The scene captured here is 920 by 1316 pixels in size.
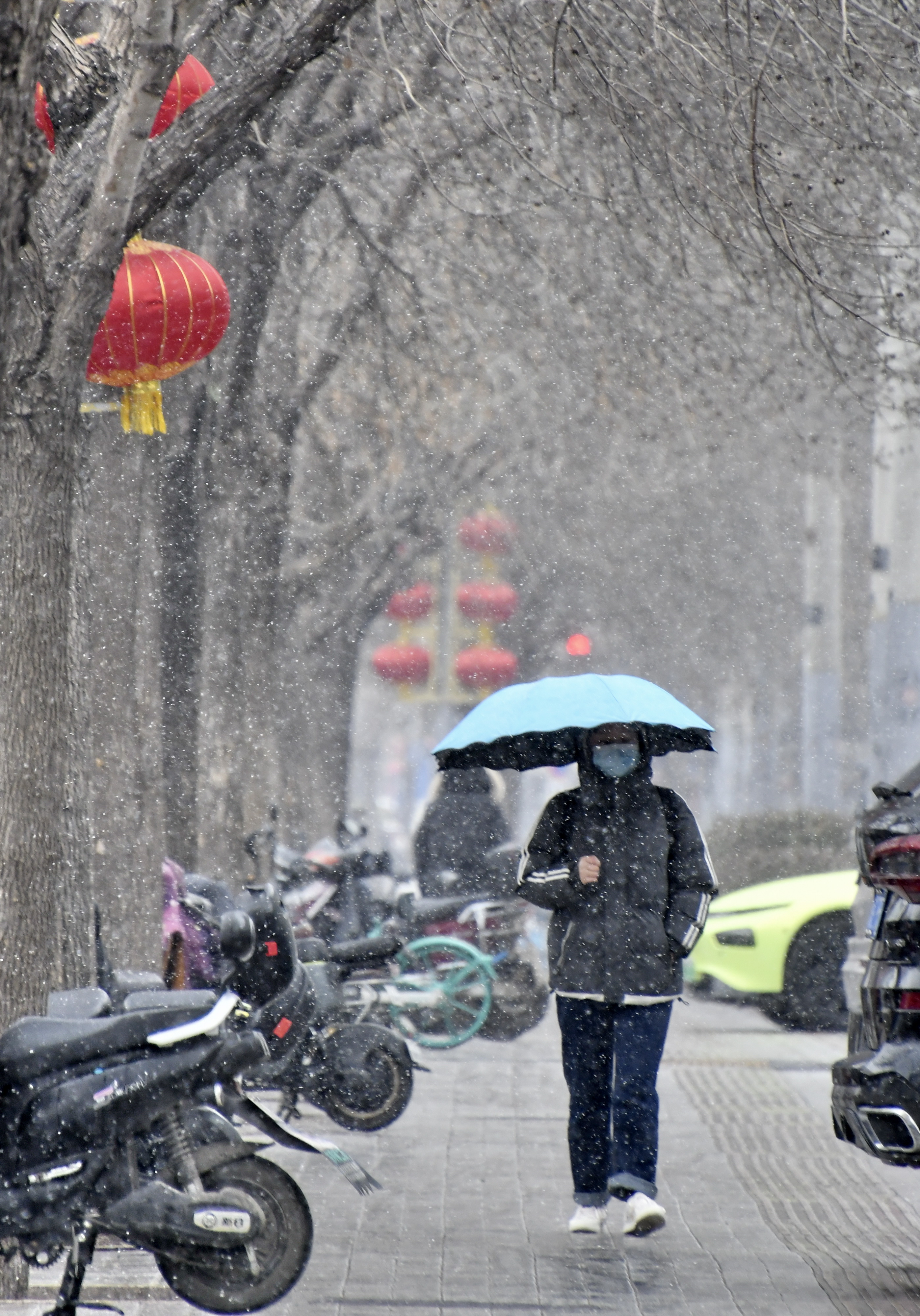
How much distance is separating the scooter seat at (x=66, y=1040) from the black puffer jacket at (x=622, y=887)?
191 cm

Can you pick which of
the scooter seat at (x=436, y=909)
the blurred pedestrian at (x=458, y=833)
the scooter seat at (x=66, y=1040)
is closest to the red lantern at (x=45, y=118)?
the scooter seat at (x=66, y=1040)

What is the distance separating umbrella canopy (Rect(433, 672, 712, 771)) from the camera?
7.08 metres

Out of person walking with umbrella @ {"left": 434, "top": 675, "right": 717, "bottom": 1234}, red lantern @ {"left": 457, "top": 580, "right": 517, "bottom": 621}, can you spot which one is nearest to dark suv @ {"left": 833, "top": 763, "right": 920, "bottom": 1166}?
person walking with umbrella @ {"left": 434, "top": 675, "right": 717, "bottom": 1234}

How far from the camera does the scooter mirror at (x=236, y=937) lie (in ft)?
19.1

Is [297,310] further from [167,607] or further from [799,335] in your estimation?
[799,335]

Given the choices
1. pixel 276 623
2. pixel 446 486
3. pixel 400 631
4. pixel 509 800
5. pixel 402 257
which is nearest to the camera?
pixel 402 257

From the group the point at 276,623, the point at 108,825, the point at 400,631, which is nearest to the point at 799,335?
the point at 108,825

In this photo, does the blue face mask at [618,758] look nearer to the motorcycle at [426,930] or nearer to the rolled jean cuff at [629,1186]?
the rolled jean cuff at [629,1186]

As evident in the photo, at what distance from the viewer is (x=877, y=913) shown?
6.25m

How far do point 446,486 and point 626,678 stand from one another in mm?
14815

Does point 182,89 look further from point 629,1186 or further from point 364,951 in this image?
point 629,1186

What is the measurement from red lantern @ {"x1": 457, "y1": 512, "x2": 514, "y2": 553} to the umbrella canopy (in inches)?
661

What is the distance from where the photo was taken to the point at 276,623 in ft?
57.6

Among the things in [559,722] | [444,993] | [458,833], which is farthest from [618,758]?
[458,833]
